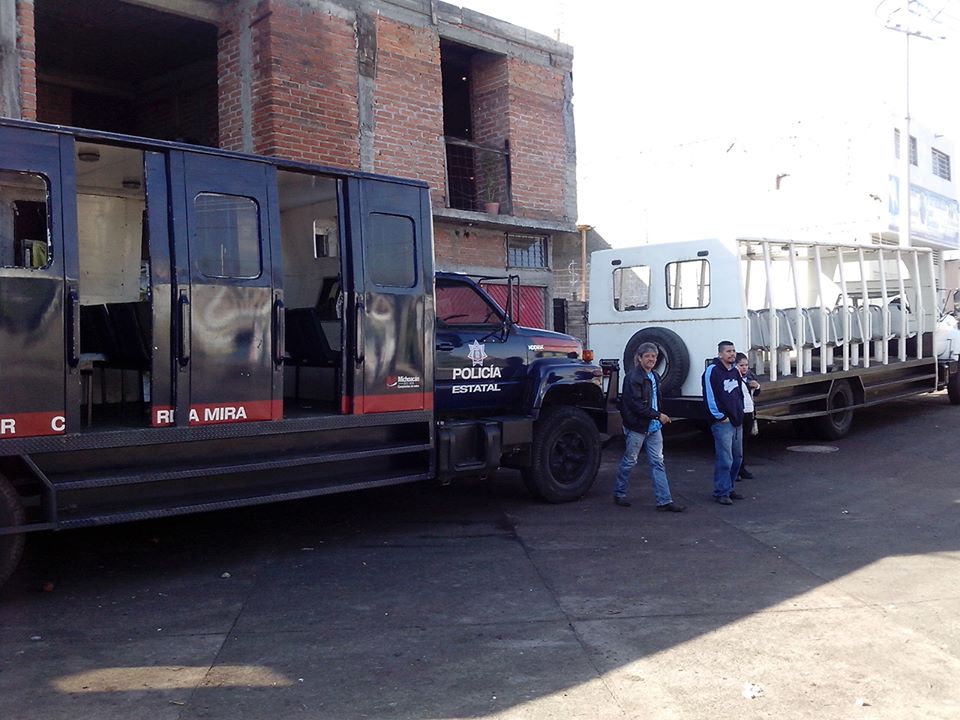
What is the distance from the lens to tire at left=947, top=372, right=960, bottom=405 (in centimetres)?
1695

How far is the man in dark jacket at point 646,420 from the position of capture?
8727 mm

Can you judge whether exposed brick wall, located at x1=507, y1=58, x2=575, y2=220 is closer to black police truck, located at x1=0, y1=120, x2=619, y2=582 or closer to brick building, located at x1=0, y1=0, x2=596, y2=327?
brick building, located at x1=0, y1=0, x2=596, y2=327

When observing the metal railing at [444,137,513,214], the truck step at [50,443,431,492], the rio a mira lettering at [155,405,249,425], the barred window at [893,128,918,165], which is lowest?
the truck step at [50,443,431,492]

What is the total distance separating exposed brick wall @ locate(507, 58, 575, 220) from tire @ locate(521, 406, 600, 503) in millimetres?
7003

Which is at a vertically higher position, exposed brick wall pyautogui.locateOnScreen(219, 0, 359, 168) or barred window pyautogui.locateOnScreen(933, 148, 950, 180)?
barred window pyautogui.locateOnScreen(933, 148, 950, 180)

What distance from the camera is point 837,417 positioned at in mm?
13500

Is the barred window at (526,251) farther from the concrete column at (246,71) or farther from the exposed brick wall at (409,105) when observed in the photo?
the concrete column at (246,71)

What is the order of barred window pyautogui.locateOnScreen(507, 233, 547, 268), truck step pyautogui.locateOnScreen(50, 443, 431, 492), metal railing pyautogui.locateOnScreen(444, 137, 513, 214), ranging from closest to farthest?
1. truck step pyautogui.locateOnScreen(50, 443, 431, 492)
2. metal railing pyautogui.locateOnScreen(444, 137, 513, 214)
3. barred window pyautogui.locateOnScreen(507, 233, 547, 268)

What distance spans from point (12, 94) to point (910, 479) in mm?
10686

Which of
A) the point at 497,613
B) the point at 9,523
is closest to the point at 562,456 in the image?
the point at 497,613

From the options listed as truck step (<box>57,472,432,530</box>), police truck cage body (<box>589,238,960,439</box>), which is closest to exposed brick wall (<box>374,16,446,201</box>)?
police truck cage body (<box>589,238,960,439</box>)

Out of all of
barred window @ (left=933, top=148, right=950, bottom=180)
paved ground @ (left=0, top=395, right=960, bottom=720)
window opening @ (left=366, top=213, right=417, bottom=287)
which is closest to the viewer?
paved ground @ (left=0, top=395, right=960, bottom=720)

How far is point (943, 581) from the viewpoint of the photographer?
252 inches

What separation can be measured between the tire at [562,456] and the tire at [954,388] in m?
10.7
